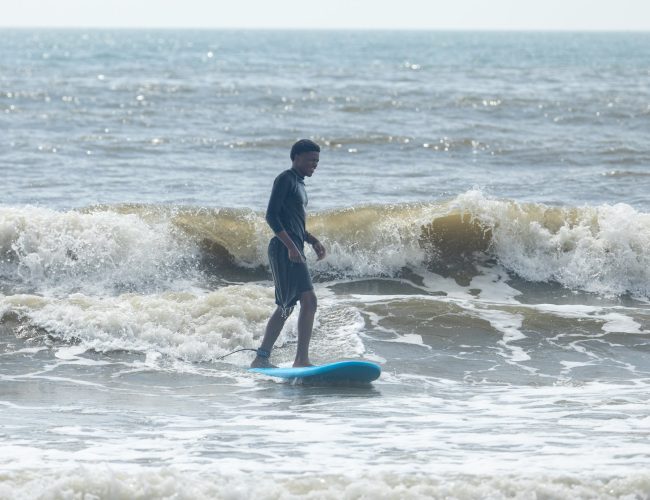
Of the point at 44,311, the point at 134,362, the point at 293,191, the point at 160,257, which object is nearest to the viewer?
the point at 293,191

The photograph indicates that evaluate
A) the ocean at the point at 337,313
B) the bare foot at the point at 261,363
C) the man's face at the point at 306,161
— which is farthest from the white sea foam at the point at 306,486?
the man's face at the point at 306,161

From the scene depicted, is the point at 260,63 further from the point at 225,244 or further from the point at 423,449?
the point at 423,449

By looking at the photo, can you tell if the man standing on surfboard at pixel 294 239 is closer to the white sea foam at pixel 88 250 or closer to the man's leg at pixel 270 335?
the man's leg at pixel 270 335

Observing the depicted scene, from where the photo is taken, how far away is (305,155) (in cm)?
810

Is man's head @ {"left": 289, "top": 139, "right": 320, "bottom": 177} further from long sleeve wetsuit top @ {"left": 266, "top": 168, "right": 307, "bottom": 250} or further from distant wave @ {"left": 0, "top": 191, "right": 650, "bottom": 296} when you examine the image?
distant wave @ {"left": 0, "top": 191, "right": 650, "bottom": 296}

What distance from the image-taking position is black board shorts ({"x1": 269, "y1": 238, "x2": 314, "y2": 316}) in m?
8.23

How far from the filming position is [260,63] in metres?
61.8

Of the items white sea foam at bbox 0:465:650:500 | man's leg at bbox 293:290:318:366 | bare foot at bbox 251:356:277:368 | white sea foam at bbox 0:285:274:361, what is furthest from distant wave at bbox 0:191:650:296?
white sea foam at bbox 0:465:650:500

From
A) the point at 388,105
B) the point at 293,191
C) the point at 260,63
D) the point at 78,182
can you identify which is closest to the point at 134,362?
the point at 293,191

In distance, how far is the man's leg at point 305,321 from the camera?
830cm

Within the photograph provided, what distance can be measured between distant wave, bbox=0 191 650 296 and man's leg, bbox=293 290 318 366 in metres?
3.92

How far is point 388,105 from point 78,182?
1529 centimetres

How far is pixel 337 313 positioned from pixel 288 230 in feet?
8.85

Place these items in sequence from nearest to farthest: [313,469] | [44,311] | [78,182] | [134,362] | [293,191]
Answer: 1. [313,469]
2. [293,191]
3. [134,362]
4. [44,311]
5. [78,182]
